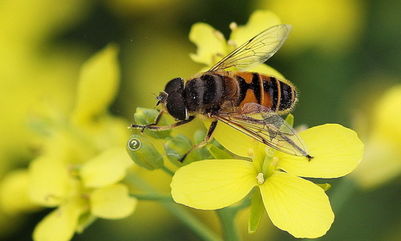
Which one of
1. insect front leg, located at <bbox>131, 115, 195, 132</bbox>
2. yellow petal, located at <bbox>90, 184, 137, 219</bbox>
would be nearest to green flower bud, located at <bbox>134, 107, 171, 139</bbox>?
insect front leg, located at <bbox>131, 115, 195, 132</bbox>

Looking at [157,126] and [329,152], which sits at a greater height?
[157,126]

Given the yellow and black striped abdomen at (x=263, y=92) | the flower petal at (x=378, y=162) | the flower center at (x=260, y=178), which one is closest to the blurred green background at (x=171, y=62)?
the flower petal at (x=378, y=162)

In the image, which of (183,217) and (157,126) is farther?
(183,217)

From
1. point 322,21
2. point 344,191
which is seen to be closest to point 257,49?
point 344,191

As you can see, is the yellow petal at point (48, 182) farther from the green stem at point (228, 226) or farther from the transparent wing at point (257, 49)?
the transparent wing at point (257, 49)

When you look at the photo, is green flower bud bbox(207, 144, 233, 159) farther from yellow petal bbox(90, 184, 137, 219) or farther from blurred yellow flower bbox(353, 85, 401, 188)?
blurred yellow flower bbox(353, 85, 401, 188)

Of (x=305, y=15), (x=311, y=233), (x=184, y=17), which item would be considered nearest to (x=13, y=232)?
(x=184, y=17)

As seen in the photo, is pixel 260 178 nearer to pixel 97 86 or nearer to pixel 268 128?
pixel 268 128
